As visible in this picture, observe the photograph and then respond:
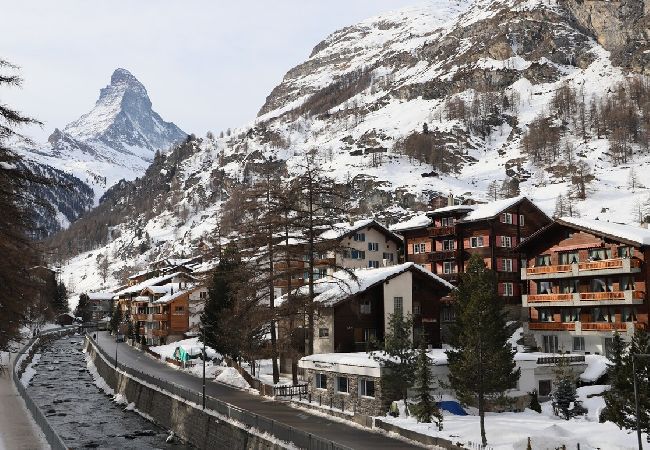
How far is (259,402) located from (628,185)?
463 ft

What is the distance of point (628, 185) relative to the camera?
164 m

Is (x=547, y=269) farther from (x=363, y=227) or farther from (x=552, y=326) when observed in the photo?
(x=363, y=227)

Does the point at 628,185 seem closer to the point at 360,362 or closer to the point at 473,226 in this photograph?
the point at 473,226

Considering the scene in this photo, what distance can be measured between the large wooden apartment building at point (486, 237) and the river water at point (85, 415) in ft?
140

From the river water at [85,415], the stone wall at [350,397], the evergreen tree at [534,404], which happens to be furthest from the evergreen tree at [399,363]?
the river water at [85,415]

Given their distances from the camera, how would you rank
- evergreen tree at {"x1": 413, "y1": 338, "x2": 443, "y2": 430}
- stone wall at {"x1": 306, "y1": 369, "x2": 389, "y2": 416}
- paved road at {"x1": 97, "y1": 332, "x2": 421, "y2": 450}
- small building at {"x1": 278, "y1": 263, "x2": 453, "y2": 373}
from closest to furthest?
1. paved road at {"x1": 97, "y1": 332, "x2": 421, "y2": 450}
2. evergreen tree at {"x1": 413, "y1": 338, "x2": 443, "y2": 430}
3. stone wall at {"x1": 306, "y1": 369, "x2": 389, "y2": 416}
4. small building at {"x1": 278, "y1": 263, "x2": 453, "y2": 373}

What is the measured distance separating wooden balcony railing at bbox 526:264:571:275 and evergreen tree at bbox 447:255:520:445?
2732cm

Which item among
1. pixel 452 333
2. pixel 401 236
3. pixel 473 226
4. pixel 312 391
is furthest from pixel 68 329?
pixel 452 333

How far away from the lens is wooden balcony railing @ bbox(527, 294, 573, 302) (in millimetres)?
61375

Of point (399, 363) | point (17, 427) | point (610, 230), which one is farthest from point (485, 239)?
point (17, 427)

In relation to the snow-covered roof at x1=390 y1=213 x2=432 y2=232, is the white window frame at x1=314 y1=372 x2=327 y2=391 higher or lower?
lower

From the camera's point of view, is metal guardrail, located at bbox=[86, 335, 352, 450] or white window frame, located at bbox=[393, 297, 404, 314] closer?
metal guardrail, located at bbox=[86, 335, 352, 450]

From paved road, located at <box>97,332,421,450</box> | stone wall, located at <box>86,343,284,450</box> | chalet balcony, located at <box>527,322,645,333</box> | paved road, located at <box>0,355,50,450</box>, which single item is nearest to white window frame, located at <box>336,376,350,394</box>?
paved road, located at <box>97,332,421,450</box>

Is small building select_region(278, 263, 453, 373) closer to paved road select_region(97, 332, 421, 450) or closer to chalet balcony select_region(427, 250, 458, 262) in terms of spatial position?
paved road select_region(97, 332, 421, 450)
